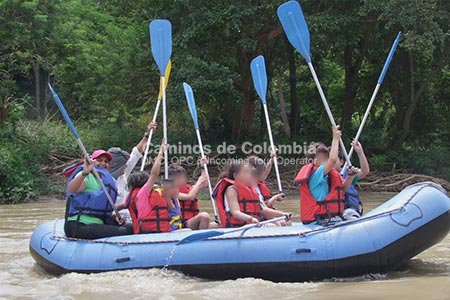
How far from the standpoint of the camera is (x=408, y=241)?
489 centimetres

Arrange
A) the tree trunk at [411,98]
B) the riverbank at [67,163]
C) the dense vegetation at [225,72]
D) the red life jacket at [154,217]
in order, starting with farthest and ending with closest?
the tree trunk at [411,98] → the dense vegetation at [225,72] → the riverbank at [67,163] → the red life jacket at [154,217]

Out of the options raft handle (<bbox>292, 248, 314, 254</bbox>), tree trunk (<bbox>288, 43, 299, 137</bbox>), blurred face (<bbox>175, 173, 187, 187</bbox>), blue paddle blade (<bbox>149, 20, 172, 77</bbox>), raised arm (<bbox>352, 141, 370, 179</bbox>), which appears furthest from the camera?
tree trunk (<bbox>288, 43, 299, 137</bbox>)

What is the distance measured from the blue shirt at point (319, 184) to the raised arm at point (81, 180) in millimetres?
1643

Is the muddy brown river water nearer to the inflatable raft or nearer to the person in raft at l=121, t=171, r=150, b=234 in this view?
the inflatable raft

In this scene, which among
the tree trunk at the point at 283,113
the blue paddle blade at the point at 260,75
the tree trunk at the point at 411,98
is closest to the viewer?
the blue paddle blade at the point at 260,75

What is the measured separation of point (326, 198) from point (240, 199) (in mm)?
702

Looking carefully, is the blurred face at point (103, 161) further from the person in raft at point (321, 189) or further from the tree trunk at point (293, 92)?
the tree trunk at point (293, 92)

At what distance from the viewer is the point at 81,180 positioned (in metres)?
5.21

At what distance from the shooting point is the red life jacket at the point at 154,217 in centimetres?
538

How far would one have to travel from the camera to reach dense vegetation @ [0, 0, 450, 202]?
503 inches

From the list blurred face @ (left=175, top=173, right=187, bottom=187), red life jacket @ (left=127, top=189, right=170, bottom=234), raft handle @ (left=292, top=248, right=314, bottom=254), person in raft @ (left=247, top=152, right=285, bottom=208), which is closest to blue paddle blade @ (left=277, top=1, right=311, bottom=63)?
person in raft @ (left=247, top=152, right=285, bottom=208)

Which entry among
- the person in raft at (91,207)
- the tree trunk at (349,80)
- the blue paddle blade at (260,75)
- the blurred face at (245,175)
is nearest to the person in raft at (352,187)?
the blurred face at (245,175)

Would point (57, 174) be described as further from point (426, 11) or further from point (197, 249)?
point (197, 249)

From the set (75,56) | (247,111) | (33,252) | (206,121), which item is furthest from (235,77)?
(33,252)
